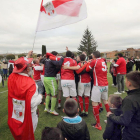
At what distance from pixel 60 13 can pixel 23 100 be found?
8.65 feet

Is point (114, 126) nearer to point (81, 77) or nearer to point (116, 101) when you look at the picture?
point (116, 101)

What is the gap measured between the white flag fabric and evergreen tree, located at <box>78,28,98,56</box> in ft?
152

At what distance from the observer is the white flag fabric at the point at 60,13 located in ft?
10.3

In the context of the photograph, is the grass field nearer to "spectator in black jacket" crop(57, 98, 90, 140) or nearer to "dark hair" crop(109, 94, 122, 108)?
"spectator in black jacket" crop(57, 98, 90, 140)

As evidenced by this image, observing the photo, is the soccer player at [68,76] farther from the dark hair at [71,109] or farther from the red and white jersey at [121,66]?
the red and white jersey at [121,66]

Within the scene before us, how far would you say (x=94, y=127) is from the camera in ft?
10.7

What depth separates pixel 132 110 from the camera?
4.68 ft

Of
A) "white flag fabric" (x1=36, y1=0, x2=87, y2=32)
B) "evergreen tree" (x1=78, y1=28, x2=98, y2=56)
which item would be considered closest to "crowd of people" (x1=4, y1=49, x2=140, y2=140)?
"white flag fabric" (x1=36, y1=0, x2=87, y2=32)

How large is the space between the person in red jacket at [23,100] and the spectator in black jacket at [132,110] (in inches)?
54.7

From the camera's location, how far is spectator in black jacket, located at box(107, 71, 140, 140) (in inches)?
56.6

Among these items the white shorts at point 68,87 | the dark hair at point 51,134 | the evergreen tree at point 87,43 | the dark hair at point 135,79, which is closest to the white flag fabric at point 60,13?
the white shorts at point 68,87

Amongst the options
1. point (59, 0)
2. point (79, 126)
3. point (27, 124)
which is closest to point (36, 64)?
point (59, 0)

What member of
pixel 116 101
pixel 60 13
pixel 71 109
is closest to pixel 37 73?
pixel 60 13

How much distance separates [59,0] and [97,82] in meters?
2.59
